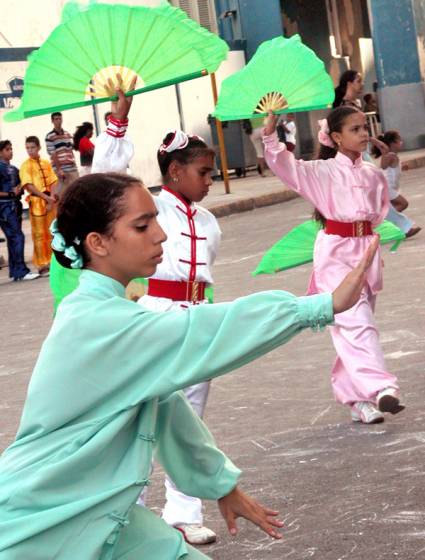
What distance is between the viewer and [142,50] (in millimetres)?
6137

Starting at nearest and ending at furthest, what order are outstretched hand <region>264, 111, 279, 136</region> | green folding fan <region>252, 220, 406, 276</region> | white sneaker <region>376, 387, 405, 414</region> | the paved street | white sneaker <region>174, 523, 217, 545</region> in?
the paved street, white sneaker <region>174, 523, 217, 545</region>, white sneaker <region>376, 387, 405, 414</region>, outstretched hand <region>264, 111, 279, 136</region>, green folding fan <region>252, 220, 406, 276</region>

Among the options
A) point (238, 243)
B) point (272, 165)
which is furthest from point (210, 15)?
point (272, 165)

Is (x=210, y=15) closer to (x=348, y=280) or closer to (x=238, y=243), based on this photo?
(x=238, y=243)

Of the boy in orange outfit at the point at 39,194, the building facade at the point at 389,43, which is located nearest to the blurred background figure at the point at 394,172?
the boy in orange outfit at the point at 39,194

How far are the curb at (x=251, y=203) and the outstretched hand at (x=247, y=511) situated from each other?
18.2 m

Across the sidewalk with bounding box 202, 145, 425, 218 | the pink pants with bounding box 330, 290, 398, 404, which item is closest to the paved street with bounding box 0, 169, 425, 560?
the pink pants with bounding box 330, 290, 398, 404

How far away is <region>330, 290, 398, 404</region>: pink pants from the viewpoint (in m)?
7.25

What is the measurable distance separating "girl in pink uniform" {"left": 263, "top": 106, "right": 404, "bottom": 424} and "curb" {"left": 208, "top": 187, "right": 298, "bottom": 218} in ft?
46.6

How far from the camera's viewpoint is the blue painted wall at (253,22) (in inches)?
1351

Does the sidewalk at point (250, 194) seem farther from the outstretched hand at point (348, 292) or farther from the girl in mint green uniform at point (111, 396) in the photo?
the outstretched hand at point (348, 292)

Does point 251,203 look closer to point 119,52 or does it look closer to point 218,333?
point 119,52

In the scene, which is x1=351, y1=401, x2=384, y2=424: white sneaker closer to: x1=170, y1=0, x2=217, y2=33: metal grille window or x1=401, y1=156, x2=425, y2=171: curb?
x1=401, y1=156, x2=425, y2=171: curb

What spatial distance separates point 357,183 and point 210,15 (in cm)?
2692

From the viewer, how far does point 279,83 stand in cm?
761
